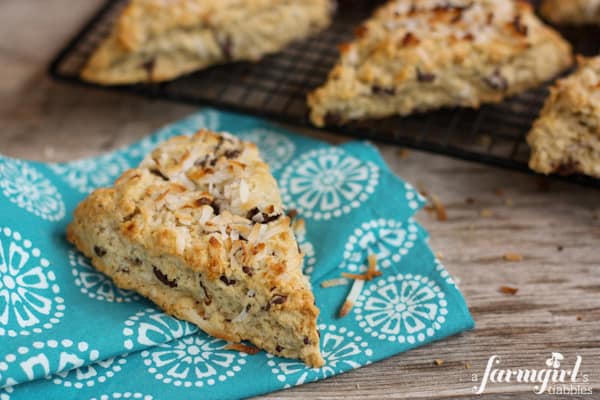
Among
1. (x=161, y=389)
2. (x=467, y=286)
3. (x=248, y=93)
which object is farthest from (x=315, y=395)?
(x=248, y=93)

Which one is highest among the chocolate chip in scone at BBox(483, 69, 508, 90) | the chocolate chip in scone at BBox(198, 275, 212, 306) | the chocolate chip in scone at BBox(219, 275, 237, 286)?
the chocolate chip in scone at BBox(483, 69, 508, 90)

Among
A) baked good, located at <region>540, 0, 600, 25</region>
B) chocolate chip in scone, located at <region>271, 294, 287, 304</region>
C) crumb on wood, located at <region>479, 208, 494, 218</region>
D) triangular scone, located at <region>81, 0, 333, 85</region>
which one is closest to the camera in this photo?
chocolate chip in scone, located at <region>271, 294, 287, 304</region>

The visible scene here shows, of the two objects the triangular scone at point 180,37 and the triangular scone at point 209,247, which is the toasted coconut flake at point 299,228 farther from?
the triangular scone at point 180,37

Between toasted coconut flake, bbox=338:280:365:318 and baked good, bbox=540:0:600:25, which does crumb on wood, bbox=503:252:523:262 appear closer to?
toasted coconut flake, bbox=338:280:365:318

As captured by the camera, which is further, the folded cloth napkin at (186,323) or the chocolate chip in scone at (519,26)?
the chocolate chip in scone at (519,26)

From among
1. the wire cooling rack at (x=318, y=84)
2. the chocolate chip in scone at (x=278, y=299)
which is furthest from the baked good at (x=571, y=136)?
the chocolate chip in scone at (x=278, y=299)

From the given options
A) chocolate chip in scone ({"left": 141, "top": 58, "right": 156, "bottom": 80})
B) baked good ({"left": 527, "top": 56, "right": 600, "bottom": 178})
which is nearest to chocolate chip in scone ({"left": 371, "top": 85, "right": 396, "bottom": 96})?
baked good ({"left": 527, "top": 56, "right": 600, "bottom": 178})
